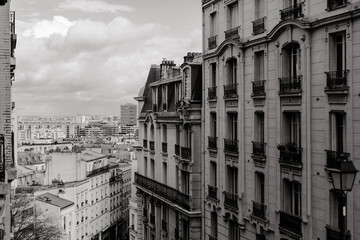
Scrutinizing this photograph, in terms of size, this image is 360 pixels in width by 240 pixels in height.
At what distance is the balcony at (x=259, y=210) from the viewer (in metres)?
20.9

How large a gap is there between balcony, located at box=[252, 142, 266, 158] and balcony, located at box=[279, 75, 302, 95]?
285cm

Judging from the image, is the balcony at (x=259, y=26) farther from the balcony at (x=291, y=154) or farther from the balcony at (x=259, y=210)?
the balcony at (x=259, y=210)

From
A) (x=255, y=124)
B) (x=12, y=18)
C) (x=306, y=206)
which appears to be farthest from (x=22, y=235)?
(x=306, y=206)

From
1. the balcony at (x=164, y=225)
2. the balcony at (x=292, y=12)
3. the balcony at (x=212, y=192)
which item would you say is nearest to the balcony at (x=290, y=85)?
the balcony at (x=292, y=12)

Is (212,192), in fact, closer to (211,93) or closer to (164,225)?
(211,93)

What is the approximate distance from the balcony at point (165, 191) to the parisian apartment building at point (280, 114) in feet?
9.54

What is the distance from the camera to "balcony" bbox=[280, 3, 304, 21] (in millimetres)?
18306

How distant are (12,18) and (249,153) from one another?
41.8 feet

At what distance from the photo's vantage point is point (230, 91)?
77.8ft

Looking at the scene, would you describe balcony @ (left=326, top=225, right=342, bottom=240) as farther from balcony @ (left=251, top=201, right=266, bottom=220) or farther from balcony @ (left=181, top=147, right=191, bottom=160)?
balcony @ (left=181, top=147, right=191, bottom=160)

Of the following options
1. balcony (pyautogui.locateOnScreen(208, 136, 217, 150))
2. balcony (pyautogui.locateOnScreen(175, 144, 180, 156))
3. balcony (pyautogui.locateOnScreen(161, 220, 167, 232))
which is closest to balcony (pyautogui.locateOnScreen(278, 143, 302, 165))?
balcony (pyautogui.locateOnScreen(208, 136, 217, 150))

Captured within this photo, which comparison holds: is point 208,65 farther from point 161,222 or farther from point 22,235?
point 22,235

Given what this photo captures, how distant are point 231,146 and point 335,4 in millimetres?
9444

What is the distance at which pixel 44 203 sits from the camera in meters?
58.8
